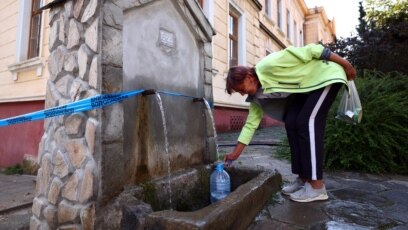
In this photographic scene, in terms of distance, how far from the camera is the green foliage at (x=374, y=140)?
4.15 metres

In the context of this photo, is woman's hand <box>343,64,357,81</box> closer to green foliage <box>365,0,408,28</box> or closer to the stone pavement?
the stone pavement

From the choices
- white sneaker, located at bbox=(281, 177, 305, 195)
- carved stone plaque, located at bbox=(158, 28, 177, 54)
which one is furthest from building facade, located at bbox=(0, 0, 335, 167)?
white sneaker, located at bbox=(281, 177, 305, 195)

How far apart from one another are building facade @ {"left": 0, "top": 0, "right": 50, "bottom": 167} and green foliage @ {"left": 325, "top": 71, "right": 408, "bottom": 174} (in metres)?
4.83

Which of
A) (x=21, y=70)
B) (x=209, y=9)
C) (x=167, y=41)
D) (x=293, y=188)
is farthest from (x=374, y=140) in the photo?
(x=21, y=70)

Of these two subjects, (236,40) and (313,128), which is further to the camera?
(236,40)

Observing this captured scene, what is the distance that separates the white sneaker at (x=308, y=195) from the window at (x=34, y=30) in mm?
6287

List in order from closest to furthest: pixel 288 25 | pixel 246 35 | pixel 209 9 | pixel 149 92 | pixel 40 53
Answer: pixel 149 92 → pixel 40 53 → pixel 209 9 → pixel 246 35 → pixel 288 25

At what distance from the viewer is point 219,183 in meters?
2.89

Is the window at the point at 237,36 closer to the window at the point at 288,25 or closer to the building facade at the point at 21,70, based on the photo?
the building facade at the point at 21,70

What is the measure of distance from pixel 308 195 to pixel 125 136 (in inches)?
64.0

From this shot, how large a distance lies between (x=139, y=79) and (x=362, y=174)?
10.5ft

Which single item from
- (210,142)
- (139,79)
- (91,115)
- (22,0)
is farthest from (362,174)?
(22,0)

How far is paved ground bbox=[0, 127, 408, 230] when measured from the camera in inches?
88.0

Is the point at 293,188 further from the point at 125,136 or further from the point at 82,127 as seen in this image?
the point at 82,127
